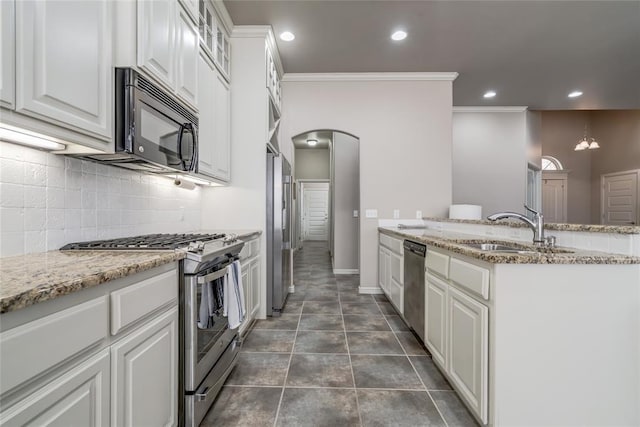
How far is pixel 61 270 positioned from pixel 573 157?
10206 mm

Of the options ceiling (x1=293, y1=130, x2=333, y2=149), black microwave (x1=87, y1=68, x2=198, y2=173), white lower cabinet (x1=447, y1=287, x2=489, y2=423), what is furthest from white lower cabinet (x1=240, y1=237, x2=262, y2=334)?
ceiling (x1=293, y1=130, x2=333, y2=149)

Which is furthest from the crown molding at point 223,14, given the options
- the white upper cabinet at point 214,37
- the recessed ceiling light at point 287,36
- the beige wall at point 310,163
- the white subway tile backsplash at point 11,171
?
the beige wall at point 310,163

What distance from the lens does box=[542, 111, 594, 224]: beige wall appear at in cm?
745

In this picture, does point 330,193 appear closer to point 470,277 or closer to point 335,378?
point 335,378

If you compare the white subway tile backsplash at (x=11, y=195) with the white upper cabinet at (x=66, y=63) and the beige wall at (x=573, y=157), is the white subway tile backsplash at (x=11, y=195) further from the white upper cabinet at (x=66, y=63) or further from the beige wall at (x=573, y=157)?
the beige wall at (x=573, y=157)

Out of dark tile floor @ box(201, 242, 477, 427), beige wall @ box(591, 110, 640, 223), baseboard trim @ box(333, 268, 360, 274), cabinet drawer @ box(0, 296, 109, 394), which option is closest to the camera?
cabinet drawer @ box(0, 296, 109, 394)

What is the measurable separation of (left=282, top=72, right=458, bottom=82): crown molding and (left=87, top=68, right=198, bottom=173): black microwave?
91.2 inches

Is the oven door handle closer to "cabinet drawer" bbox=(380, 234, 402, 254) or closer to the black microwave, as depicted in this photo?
the black microwave

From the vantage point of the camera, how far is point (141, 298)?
1084 millimetres

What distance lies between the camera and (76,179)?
4.99ft

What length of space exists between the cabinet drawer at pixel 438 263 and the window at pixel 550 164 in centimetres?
770

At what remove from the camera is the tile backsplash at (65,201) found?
1217mm

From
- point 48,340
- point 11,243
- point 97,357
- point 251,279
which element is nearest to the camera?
point 48,340

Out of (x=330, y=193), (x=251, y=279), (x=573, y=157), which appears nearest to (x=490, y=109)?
(x=330, y=193)
